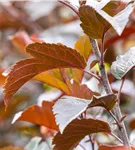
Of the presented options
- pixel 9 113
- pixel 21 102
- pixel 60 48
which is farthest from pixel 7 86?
pixel 21 102

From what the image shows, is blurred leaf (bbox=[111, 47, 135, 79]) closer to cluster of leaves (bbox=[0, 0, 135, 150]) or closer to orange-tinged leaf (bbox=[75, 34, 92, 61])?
cluster of leaves (bbox=[0, 0, 135, 150])

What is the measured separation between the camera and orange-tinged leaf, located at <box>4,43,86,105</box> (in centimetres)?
72

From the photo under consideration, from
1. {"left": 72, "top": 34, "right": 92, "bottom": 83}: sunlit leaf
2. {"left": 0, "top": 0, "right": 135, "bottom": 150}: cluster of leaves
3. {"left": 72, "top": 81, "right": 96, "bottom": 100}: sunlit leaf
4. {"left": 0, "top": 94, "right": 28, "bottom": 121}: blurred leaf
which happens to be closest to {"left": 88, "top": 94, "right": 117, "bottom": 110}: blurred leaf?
{"left": 0, "top": 0, "right": 135, "bottom": 150}: cluster of leaves

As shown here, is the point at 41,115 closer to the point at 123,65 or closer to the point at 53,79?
the point at 53,79

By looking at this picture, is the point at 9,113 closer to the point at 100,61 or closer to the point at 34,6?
the point at 34,6

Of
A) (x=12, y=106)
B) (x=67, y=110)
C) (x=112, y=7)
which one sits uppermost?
(x=112, y=7)

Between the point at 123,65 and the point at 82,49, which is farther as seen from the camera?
the point at 82,49

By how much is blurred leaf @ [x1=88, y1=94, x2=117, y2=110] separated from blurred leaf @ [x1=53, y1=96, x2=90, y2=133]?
13 millimetres

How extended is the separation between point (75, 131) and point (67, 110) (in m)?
0.09

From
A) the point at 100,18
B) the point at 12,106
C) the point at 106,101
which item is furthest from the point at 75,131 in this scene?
the point at 12,106

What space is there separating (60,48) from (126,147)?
191 millimetres

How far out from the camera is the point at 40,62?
0.74 metres

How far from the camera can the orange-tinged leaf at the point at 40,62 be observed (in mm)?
718

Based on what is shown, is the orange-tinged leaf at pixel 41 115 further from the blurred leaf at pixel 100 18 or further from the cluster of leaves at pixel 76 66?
the blurred leaf at pixel 100 18
